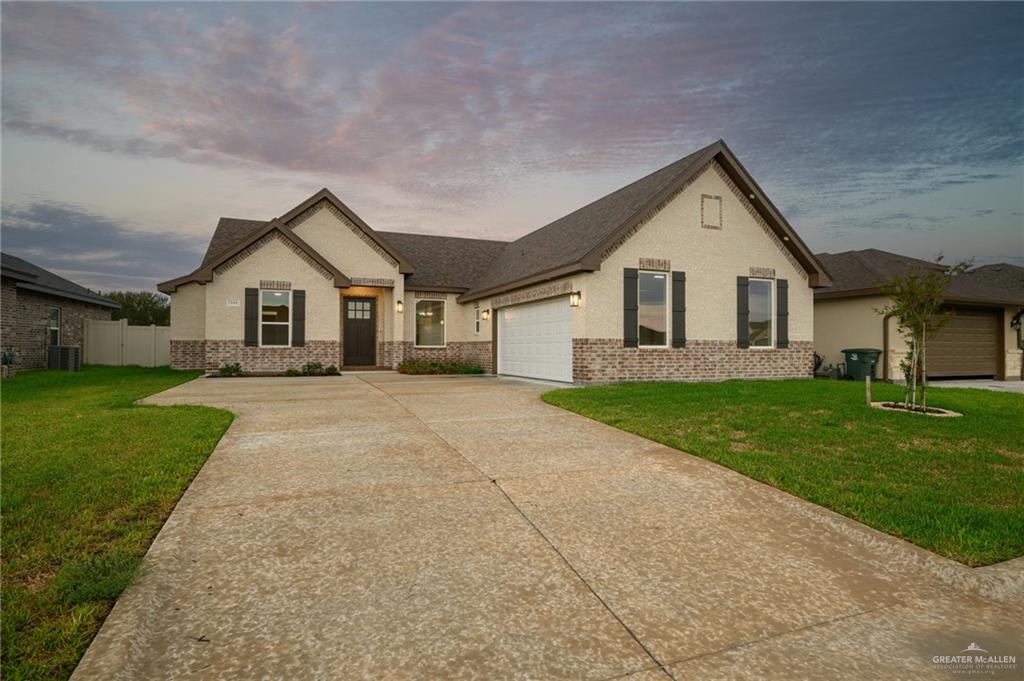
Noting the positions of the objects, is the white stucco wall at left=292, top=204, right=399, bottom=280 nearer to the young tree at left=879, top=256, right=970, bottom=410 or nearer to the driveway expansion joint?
the young tree at left=879, top=256, right=970, bottom=410

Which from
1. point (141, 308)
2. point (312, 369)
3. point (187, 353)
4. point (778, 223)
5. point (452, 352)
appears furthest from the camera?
point (141, 308)

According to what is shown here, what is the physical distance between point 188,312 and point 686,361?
60.3ft

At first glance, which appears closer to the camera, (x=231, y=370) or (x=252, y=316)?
(x=231, y=370)

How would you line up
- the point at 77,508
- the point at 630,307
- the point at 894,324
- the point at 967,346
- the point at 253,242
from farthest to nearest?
the point at 967,346, the point at 253,242, the point at 894,324, the point at 630,307, the point at 77,508

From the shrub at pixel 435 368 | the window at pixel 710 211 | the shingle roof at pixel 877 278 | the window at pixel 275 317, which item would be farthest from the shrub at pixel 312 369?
the shingle roof at pixel 877 278

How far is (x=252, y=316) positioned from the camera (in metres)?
16.5

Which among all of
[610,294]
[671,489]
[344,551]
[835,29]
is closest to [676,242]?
[610,294]

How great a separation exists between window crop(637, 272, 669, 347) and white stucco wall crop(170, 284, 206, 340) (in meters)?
16.5

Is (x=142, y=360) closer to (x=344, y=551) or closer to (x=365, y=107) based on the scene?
(x=365, y=107)

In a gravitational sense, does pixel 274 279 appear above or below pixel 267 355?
above

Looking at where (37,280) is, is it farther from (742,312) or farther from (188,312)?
(742,312)

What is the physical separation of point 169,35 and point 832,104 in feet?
59.9

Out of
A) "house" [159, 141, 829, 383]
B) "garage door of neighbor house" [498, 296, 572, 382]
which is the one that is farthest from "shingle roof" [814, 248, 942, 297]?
"garage door of neighbor house" [498, 296, 572, 382]

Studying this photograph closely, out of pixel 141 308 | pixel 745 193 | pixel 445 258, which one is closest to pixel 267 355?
pixel 445 258
